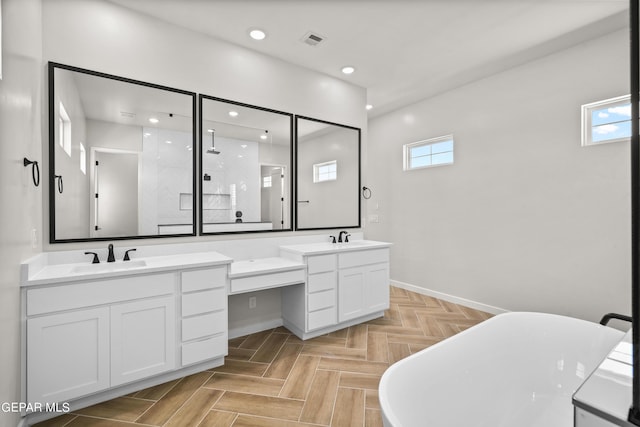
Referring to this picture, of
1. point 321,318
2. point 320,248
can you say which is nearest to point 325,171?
point 320,248

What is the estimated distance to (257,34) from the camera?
2.73m

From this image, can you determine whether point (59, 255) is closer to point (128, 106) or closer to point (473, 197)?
point (128, 106)

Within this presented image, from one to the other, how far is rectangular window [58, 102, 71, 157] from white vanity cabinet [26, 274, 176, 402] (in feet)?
3.34

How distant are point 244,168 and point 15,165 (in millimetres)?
1645

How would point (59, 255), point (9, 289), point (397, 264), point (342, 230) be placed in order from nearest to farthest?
1. point (9, 289)
2. point (59, 255)
3. point (342, 230)
4. point (397, 264)

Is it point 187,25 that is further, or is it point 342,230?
point 342,230

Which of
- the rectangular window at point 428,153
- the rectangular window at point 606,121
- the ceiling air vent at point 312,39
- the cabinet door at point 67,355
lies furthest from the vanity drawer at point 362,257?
the rectangular window at point 606,121

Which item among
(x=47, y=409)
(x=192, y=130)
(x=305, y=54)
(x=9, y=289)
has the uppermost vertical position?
(x=305, y=54)

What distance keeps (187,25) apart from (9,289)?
235 centimetres

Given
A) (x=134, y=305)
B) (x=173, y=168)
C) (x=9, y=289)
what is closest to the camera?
(x=9, y=289)

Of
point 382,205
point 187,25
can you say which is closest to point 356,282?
point 382,205

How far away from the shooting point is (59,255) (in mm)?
2090

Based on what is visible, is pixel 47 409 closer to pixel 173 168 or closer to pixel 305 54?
pixel 173 168

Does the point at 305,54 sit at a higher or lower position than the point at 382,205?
higher
